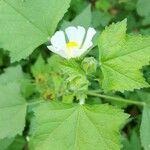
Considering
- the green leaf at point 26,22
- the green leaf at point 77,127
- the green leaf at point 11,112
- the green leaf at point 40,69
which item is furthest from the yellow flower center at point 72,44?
the green leaf at point 40,69

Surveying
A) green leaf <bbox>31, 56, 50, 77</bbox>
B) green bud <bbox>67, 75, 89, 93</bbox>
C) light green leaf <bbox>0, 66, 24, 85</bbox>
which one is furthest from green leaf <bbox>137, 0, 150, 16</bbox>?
green bud <bbox>67, 75, 89, 93</bbox>

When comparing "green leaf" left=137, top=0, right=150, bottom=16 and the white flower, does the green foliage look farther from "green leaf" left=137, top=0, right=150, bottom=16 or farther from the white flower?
"green leaf" left=137, top=0, right=150, bottom=16

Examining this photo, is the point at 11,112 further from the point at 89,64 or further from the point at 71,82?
the point at 89,64

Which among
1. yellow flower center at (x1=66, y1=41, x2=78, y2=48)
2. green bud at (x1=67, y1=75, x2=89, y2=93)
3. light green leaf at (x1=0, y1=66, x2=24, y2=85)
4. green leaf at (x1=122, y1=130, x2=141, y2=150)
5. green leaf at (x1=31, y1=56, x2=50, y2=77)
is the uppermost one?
yellow flower center at (x1=66, y1=41, x2=78, y2=48)

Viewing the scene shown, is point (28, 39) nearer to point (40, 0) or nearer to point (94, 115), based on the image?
point (40, 0)

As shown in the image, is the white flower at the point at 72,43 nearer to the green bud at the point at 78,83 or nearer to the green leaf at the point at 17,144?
the green bud at the point at 78,83
